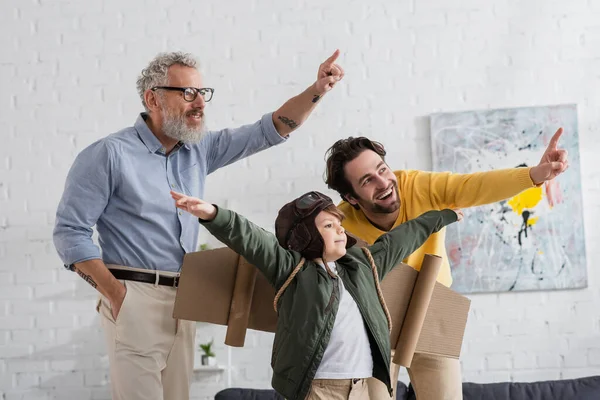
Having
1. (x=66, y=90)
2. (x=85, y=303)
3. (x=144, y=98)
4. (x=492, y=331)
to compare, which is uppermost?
(x=66, y=90)

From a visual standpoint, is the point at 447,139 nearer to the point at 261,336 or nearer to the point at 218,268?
the point at 261,336

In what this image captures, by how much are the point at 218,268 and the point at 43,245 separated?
1.94 metres

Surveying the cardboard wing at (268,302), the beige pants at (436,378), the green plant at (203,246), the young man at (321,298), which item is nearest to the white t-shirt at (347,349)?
the young man at (321,298)

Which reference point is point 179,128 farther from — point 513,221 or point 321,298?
point 513,221

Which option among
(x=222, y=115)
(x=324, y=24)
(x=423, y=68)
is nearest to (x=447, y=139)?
(x=423, y=68)

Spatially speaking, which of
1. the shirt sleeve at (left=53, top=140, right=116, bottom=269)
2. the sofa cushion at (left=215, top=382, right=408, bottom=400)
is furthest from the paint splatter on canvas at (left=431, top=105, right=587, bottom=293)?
A: the shirt sleeve at (left=53, top=140, right=116, bottom=269)

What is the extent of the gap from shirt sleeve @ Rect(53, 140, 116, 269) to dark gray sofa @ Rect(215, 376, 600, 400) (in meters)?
1.29

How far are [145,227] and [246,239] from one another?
1.70 feet

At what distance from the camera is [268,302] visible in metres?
2.08

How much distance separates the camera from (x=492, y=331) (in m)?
3.64

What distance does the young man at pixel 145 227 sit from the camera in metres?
2.20

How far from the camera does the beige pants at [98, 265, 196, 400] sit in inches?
86.2

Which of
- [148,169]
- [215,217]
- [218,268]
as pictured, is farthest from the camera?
[148,169]

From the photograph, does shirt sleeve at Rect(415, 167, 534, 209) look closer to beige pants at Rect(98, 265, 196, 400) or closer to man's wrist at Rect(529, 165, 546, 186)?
man's wrist at Rect(529, 165, 546, 186)
